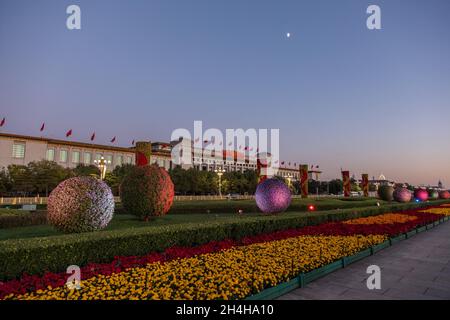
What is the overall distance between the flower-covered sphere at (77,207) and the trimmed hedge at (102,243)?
6.88 ft

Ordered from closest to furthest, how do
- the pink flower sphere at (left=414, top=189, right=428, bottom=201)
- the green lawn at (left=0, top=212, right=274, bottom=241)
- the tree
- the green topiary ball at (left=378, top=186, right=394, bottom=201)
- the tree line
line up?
1. the green lawn at (left=0, top=212, right=274, bottom=241)
2. the green topiary ball at (left=378, top=186, right=394, bottom=201)
3. the pink flower sphere at (left=414, top=189, right=428, bottom=201)
4. the tree
5. the tree line

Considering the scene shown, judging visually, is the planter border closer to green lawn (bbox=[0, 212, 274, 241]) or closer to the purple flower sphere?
green lawn (bbox=[0, 212, 274, 241])

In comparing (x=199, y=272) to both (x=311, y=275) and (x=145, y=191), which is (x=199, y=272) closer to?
(x=311, y=275)

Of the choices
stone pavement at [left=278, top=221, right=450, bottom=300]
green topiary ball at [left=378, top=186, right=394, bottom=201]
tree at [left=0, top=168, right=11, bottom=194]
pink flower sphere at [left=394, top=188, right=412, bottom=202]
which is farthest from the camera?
tree at [left=0, top=168, right=11, bottom=194]

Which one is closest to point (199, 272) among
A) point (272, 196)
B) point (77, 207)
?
point (77, 207)

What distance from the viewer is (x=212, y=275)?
662 centimetres

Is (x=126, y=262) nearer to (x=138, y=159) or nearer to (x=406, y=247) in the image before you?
(x=406, y=247)

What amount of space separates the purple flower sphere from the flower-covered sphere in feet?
34.3

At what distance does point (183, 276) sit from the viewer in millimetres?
6609

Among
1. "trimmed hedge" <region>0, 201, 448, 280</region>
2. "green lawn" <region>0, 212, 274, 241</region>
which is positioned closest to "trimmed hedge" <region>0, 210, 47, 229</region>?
"green lawn" <region>0, 212, 274, 241</region>

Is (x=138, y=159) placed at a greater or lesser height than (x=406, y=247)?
greater

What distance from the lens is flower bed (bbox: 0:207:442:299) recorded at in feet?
18.1
